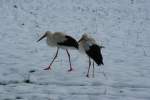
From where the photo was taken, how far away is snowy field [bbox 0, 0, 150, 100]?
8102 millimetres

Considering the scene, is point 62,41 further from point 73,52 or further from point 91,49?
point 73,52

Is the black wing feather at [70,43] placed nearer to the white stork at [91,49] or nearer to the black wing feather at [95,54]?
the white stork at [91,49]

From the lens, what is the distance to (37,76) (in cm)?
918

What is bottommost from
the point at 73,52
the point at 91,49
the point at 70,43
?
the point at 73,52

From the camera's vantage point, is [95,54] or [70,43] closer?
[95,54]

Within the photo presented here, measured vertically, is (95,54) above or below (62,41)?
below

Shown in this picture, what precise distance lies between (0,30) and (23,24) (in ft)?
4.72

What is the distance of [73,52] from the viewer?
11.9m

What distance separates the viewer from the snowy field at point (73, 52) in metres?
8.10

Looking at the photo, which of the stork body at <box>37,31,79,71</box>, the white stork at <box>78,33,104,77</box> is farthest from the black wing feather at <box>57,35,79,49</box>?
the white stork at <box>78,33,104,77</box>

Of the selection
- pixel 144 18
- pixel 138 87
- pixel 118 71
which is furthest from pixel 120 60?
pixel 144 18

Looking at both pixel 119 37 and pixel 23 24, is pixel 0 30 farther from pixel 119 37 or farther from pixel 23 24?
pixel 119 37

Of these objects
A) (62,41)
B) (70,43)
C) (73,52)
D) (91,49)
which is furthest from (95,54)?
(73,52)

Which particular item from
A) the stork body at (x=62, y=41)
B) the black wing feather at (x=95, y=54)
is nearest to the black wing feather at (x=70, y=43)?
the stork body at (x=62, y=41)
